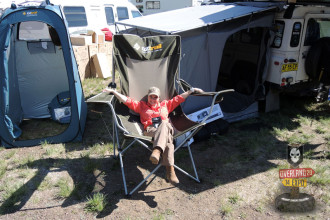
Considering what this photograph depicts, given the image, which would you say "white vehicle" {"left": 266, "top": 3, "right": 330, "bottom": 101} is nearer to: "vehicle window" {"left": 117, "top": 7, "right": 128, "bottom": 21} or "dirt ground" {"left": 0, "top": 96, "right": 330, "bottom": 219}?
"dirt ground" {"left": 0, "top": 96, "right": 330, "bottom": 219}

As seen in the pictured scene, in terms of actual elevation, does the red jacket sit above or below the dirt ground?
above

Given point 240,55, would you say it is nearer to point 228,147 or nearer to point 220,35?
point 220,35

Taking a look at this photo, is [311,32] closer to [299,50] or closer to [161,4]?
[299,50]

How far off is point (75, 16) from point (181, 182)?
778 centimetres

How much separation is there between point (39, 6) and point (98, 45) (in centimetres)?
378

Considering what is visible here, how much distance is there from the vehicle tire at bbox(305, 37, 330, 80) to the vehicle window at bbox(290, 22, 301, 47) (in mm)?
306

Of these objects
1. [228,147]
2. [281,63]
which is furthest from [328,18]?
[228,147]

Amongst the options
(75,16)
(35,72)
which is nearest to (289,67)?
(35,72)

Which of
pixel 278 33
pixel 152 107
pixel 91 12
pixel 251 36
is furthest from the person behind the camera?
pixel 91 12

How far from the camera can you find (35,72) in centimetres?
479

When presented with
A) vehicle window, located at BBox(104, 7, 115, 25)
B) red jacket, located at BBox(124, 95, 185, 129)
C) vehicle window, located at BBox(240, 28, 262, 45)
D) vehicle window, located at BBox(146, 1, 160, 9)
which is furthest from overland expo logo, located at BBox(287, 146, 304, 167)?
vehicle window, located at BBox(146, 1, 160, 9)

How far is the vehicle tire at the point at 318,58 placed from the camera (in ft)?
14.4

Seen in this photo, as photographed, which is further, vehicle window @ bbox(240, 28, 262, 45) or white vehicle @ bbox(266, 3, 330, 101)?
vehicle window @ bbox(240, 28, 262, 45)

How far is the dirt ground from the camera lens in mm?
2754
